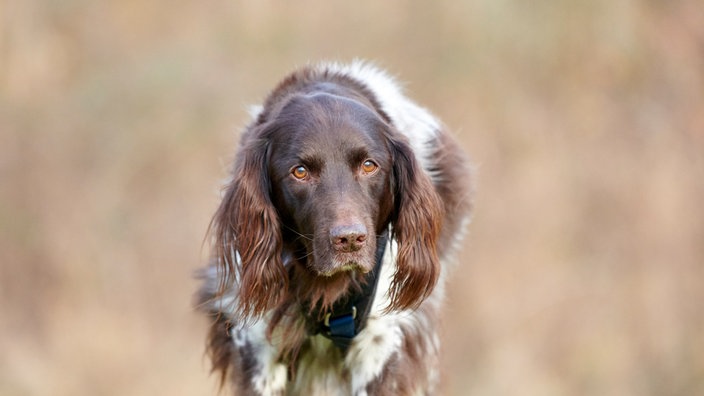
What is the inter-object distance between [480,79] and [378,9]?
1283 mm

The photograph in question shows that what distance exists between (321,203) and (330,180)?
0.11 m

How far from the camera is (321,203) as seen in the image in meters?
4.48

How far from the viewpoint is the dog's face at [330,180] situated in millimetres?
4438

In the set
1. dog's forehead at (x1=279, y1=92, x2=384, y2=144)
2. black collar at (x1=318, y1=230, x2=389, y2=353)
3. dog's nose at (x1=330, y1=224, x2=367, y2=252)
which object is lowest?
black collar at (x1=318, y1=230, x2=389, y2=353)

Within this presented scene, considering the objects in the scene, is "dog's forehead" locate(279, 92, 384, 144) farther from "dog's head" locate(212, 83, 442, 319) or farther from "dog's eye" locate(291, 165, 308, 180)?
"dog's eye" locate(291, 165, 308, 180)

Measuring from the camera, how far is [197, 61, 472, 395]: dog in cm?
458

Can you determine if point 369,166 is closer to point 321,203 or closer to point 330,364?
point 321,203

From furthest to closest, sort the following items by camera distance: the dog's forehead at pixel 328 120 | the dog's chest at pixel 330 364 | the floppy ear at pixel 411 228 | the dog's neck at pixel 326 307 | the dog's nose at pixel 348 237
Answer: the dog's chest at pixel 330 364 < the dog's neck at pixel 326 307 < the floppy ear at pixel 411 228 < the dog's forehead at pixel 328 120 < the dog's nose at pixel 348 237

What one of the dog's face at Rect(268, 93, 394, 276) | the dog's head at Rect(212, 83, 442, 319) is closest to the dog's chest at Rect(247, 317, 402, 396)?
the dog's head at Rect(212, 83, 442, 319)

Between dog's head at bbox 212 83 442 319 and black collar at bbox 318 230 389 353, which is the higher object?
dog's head at bbox 212 83 442 319

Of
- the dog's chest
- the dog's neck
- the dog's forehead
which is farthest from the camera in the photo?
the dog's chest

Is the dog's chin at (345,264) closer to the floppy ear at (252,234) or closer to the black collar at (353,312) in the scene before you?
the floppy ear at (252,234)

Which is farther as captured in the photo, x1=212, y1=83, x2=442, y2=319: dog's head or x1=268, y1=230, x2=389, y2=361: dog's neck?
x1=268, y1=230, x2=389, y2=361: dog's neck

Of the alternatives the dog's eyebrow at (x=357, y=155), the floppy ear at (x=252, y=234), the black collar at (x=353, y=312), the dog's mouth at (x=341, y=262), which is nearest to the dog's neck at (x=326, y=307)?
the black collar at (x=353, y=312)
